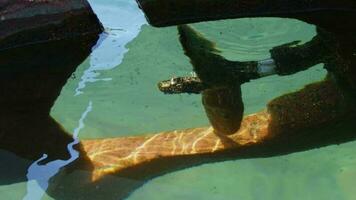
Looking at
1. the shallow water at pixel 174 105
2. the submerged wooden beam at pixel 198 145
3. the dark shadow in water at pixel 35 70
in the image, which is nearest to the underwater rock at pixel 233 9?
the shallow water at pixel 174 105

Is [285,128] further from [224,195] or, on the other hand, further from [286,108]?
[224,195]

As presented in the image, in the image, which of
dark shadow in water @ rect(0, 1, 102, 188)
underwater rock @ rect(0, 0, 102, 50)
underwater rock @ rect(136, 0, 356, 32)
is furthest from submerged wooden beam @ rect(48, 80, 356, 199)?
underwater rock @ rect(0, 0, 102, 50)

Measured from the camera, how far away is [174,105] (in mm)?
5160

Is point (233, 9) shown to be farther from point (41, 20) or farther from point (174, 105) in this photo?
point (41, 20)

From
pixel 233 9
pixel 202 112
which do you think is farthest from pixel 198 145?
pixel 233 9

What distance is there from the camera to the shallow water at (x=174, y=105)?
4.12m

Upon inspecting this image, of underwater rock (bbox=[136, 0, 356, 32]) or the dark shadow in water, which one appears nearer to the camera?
the dark shadow in water

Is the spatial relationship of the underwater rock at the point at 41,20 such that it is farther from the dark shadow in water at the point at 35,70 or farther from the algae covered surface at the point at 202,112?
the algae covered surface at the point at 202,112

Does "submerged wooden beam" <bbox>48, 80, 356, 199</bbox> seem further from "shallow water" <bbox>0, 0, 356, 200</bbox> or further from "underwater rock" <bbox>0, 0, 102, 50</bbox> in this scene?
"underwater rock" <bbox>0, 0, 102, 50</bbox>

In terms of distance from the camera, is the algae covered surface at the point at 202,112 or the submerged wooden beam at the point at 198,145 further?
the submerged wooden beam at the point at 198,145

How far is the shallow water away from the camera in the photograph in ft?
13.5

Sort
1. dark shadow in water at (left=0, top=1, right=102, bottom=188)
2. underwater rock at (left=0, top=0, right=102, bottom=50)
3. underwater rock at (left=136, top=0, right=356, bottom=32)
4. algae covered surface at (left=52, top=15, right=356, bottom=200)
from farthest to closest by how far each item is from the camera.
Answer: underwater rock at (left=136, top=0, right=356, bottom=32)
underwater rock at (left=0, top=0, right=102, bottom=50)
dark shadow in water at (left=0, top=1, right=102, bottom=188)
algae covered surface at (left=52, top=15, right=356, bottom=200)

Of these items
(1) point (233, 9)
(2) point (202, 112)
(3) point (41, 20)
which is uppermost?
(3) point (41, 20)

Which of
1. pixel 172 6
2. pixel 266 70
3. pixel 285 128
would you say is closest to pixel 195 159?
pixel 285 128
